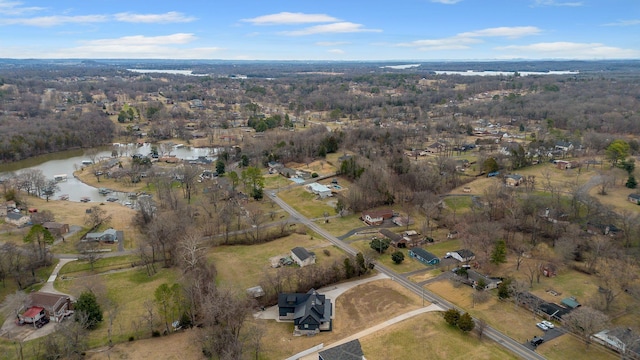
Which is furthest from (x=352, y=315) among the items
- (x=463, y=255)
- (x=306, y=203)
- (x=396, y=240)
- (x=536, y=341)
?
(x=306, y=203)

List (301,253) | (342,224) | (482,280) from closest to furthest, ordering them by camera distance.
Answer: (482,280)
(301,253)
(342,224)

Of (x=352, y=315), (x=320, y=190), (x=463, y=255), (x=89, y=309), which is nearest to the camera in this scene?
(x=89, y=309)

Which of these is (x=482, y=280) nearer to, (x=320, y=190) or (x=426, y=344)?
(x=426, y=344)

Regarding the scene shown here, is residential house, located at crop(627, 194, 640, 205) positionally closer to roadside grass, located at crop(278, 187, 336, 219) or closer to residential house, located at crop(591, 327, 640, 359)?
residential house, located at crop(591, 327, 640, 359)

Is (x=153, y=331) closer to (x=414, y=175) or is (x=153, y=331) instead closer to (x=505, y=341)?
(x=505, y=341)

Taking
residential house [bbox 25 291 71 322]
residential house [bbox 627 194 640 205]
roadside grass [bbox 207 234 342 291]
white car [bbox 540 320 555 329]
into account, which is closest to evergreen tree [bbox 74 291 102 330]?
residential house [bbox 25 291 71 322]

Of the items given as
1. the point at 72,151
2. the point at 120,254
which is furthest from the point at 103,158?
the point at 120,254

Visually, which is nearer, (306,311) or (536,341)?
(536,341)
